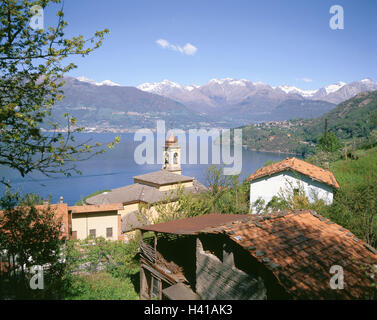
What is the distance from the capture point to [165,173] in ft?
122

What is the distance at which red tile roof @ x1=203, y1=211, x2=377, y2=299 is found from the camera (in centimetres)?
606

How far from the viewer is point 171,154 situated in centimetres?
4041

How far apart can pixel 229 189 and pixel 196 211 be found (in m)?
7.10

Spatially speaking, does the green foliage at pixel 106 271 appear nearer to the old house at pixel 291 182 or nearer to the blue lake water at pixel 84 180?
the old house at pixel 291 182

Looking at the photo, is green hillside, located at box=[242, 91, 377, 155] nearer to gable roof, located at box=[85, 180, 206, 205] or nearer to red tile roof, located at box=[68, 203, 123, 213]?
gable roof, located at box=[85, 180, 206, 205]

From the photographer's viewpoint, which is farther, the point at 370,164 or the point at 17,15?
the point at 370,164

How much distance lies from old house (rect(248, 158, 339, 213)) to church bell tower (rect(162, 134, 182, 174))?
19.9 meters

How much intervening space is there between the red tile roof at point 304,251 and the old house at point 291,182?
9.53 meters

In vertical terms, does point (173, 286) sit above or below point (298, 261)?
below

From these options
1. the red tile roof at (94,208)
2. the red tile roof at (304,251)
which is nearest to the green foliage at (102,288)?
the red tile roof at (304,251)

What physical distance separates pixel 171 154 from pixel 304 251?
33.8 meters

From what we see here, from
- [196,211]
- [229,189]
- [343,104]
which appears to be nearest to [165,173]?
[229,189]
